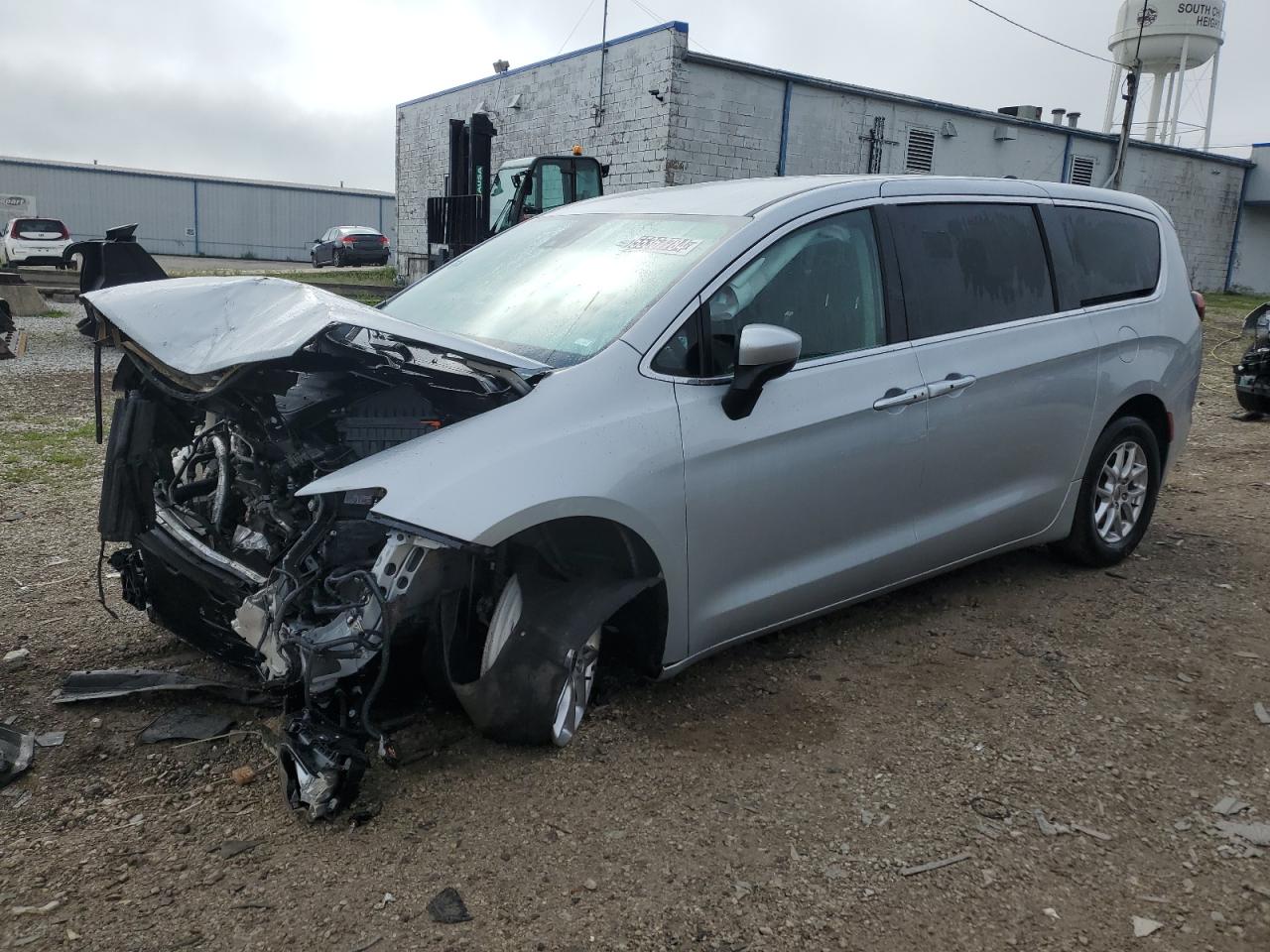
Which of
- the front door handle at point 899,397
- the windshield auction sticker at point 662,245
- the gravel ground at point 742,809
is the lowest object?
the gravel ground at point 742,809

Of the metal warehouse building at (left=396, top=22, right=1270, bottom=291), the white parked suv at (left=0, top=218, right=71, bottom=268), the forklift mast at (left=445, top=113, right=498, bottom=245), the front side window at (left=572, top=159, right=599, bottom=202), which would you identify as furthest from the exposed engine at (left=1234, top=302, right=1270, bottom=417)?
the white parked suv at (left=0, top=218, right=71, bottom=268)

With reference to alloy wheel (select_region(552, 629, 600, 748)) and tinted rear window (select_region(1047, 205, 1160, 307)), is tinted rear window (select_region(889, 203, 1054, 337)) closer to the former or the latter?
tinted rear window (select_region(1047, 205, 1160, 307))

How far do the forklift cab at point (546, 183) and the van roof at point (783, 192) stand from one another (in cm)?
1138

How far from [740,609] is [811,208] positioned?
4.81 feet

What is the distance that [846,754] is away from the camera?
10.8 ft

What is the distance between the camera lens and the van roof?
3.78 metres

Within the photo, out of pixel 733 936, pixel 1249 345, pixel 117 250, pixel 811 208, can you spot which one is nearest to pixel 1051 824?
pixel 733 936

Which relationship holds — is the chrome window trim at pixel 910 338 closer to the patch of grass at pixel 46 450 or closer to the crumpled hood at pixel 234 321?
the crumpled hood at pixel 234 321

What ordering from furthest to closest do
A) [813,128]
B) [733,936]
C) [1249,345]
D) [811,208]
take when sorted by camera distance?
[813,128] → [1249,345] → [811,208] → [733,936]

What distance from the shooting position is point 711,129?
18.6 m

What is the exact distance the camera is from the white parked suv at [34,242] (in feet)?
87.7

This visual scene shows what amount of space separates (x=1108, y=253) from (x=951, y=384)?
5.03 ft

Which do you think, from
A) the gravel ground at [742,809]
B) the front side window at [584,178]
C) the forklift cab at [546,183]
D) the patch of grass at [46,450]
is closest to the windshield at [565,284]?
the gravel ground at [742,809]

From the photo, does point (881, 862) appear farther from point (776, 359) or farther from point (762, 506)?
point (776, 359)
